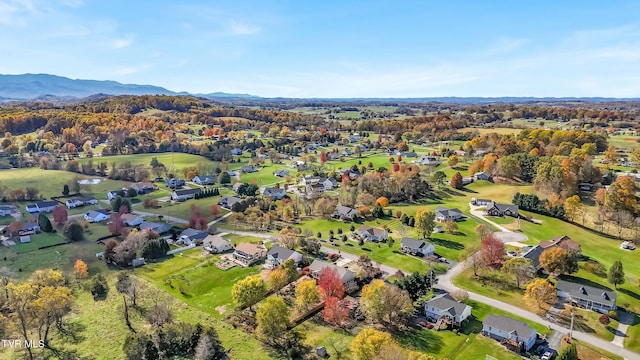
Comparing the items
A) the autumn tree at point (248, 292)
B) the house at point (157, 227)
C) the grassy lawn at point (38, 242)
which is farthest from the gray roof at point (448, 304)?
the grassy lawn at point (38, 242)

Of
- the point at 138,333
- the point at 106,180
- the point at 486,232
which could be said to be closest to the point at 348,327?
the point at 138,333

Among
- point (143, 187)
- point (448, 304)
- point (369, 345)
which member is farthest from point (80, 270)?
point (143, 187)

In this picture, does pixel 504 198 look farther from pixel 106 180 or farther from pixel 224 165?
pixel 106 180

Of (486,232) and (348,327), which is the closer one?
(348,327)

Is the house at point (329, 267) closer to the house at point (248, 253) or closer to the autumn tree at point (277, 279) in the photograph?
the autumn tree at point (277, 279)

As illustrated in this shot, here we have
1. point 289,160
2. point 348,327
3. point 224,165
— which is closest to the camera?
point 348,327

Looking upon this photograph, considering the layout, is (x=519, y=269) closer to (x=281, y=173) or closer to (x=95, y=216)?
(x=95, y=216)
